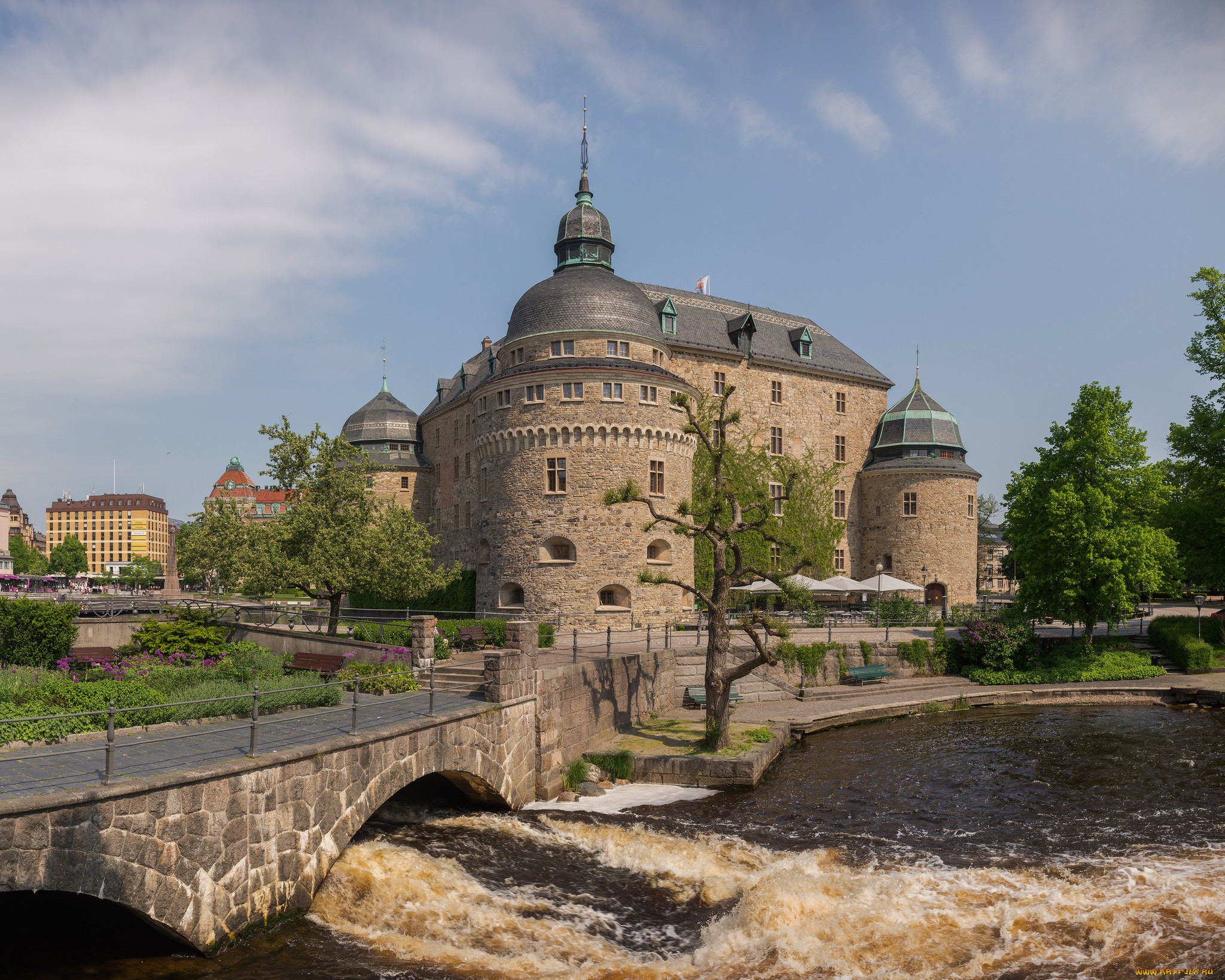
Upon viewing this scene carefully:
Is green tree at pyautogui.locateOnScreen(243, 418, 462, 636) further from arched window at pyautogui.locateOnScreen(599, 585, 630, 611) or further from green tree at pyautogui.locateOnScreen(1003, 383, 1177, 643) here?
green tree at pyautogui.locateOnScreen(1003, 383, 1177, 643)

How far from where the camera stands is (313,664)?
1869 cm

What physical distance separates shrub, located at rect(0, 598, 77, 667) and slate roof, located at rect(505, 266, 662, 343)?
21070 millimetres

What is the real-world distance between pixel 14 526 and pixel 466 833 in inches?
7033

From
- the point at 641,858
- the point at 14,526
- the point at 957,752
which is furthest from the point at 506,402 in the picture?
the point at 14,526

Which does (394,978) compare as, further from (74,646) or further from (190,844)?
(74,646)

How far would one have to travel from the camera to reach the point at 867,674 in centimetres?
2753

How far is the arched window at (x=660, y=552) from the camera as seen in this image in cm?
3447

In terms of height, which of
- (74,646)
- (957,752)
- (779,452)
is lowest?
(957,752)

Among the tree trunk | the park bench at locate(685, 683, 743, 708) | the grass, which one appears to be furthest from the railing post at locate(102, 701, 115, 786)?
the tree trunk

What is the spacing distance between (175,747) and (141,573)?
113554 millimetres

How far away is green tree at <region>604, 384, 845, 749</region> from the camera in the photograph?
58.9ft

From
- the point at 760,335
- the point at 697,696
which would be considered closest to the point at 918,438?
the point at 760,335

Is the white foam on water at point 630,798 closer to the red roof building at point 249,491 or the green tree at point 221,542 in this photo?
the green tree at point 221,542

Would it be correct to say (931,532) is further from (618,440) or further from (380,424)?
(380,424)
